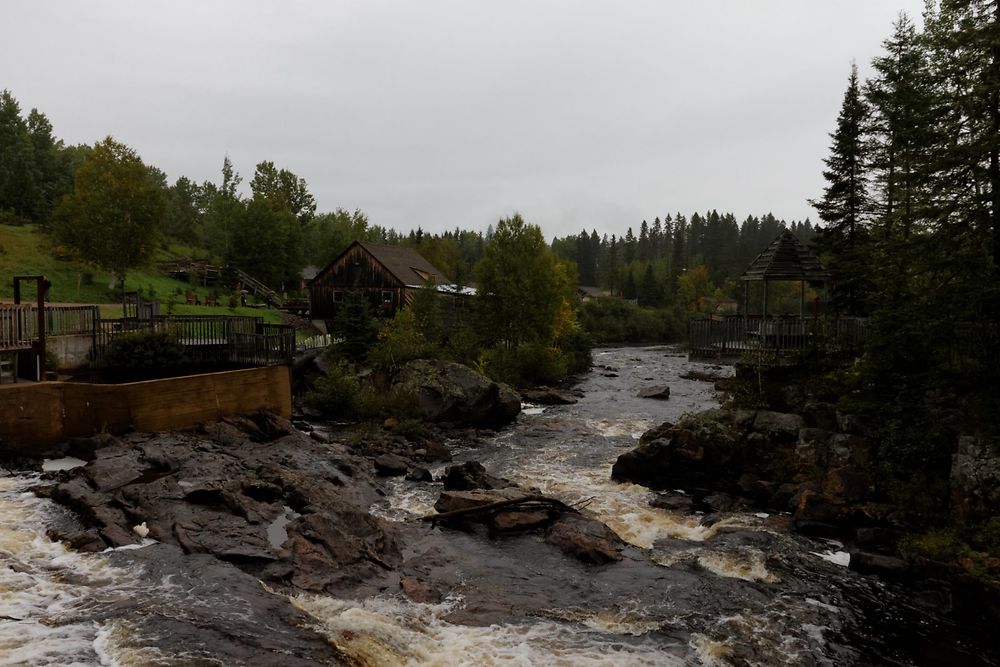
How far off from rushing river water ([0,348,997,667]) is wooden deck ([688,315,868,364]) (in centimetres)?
867

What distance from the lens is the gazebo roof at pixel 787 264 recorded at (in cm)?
2331

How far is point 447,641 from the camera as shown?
9891 millimetres

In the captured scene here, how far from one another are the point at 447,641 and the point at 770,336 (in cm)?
1826

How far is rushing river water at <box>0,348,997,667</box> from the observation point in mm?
9164

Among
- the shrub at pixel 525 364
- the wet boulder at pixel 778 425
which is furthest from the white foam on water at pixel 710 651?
the shrub at pixel 525 364

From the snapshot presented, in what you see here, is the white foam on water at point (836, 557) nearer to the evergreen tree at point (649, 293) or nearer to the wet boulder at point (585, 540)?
the wet boulder at point (585, 540)

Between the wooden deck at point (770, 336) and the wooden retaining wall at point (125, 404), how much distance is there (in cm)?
A: 1725

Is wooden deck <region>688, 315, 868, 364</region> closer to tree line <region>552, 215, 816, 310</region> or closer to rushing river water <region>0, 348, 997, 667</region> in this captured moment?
rushing river water <region>0, 348, 997, 667</region>

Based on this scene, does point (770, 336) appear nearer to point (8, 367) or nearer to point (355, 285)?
point (8, 367)

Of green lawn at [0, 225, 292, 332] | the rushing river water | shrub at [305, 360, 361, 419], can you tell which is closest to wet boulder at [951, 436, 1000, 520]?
the rushing river water

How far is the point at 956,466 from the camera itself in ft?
49.3

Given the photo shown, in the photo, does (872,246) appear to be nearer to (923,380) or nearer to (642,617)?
(923,380)

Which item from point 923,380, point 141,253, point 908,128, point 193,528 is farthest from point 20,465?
point 141,253

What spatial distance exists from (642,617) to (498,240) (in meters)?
37.3
